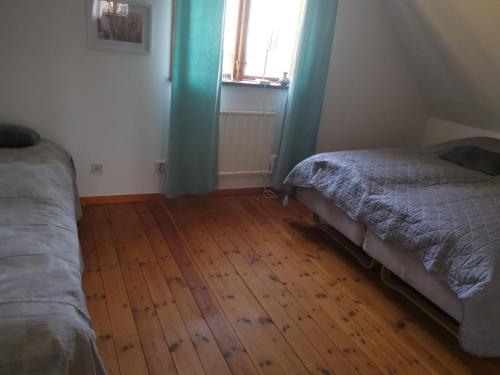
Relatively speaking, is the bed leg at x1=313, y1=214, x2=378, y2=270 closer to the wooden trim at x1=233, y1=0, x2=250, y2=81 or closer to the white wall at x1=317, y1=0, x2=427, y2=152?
the white wall at x1=317, y1=0, x2=427, y2=152

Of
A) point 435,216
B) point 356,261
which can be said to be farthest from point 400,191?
point 356,261

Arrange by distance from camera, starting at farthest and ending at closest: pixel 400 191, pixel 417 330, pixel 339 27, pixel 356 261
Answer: pixel 339 27
pixel 356 261
pixel 400 191
pixel 417 330

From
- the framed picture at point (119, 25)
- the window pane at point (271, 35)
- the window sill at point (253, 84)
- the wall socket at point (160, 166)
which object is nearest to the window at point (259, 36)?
the window pane at point (271, 35)

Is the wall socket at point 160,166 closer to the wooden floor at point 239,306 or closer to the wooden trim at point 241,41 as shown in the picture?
the wooden floor at point 239,306

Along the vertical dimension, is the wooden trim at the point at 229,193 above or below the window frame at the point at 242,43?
below

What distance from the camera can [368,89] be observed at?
351 cm

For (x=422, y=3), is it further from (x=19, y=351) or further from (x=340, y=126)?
(x=19, y=351)

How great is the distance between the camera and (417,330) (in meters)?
1.93

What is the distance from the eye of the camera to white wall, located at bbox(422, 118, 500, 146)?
3478 mm

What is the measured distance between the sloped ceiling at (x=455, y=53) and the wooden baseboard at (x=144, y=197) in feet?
5.93

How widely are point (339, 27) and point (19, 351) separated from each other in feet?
10.1

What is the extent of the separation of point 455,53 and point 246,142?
174 cm

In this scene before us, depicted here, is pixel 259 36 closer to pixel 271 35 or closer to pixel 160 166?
pixel 271 35

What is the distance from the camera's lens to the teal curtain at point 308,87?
293 cm
